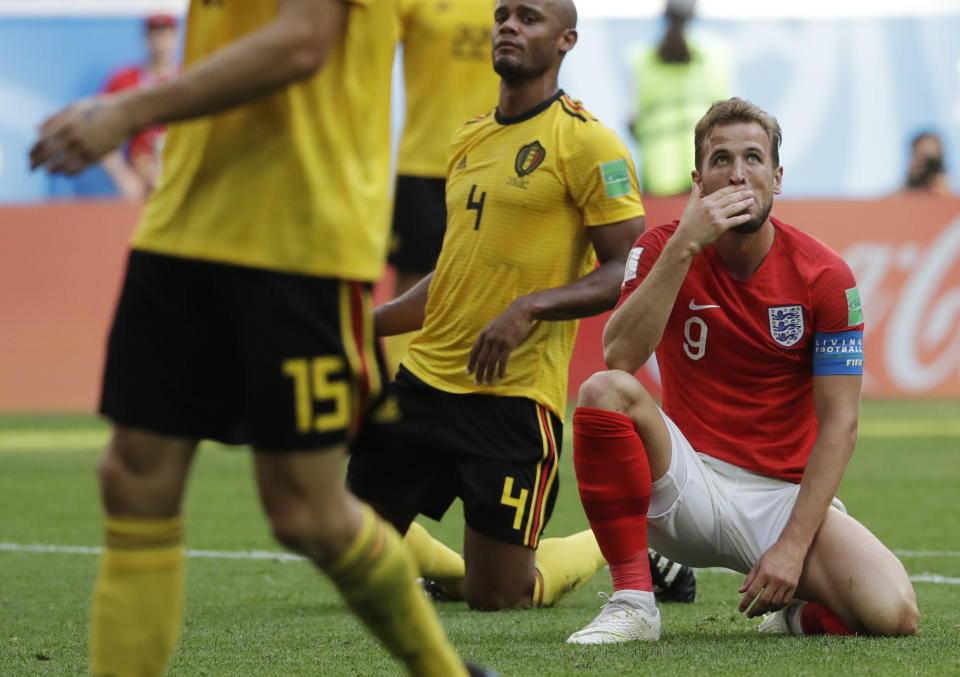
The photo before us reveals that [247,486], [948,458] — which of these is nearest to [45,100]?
[247,486]

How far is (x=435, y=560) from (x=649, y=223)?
6.63m

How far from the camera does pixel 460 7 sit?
6805 millimetres

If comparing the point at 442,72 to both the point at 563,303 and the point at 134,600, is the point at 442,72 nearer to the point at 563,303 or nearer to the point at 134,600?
the point at 563,303

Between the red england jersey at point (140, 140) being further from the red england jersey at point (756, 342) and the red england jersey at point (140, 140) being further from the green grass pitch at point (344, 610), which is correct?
the red england jersey at point (756, 342)

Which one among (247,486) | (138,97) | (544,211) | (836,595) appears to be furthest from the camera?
(247,486)

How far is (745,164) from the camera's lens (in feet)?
12.6

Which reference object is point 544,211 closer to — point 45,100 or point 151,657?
point 151,657

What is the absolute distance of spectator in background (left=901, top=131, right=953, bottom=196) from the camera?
12.7m

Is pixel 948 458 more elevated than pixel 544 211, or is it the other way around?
pixel 544 211

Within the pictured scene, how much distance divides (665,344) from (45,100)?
11469 millimetres

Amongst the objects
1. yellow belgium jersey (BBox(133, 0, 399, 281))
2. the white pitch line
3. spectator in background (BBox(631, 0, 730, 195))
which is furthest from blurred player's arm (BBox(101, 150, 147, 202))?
yellow belgium jersey (BBox(133, 0, 399, 281))

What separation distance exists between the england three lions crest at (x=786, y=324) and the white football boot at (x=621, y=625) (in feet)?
2.46

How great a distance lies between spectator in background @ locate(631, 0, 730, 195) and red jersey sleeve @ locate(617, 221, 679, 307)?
328 inches

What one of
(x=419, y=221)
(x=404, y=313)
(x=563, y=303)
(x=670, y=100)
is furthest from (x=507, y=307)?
(x=670, y=100)
